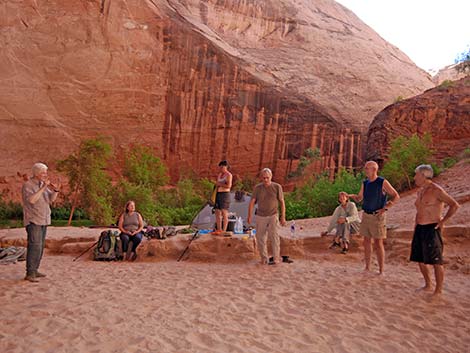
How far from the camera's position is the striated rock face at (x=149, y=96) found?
24.9 meters

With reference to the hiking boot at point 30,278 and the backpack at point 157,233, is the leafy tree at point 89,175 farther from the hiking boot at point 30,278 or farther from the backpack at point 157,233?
the hiking boot at point 30,278

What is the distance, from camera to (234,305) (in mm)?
4625

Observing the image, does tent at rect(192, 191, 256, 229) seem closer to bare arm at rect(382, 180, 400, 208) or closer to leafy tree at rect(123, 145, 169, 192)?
bare arm at rect(382, 180, 400, 208)

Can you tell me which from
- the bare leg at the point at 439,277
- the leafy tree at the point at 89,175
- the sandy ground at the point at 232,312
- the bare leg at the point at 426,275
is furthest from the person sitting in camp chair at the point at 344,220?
the leafy tree at the point at 89,175

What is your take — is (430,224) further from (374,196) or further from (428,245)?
(374,196)

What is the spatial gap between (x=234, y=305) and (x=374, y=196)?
2.77 metres

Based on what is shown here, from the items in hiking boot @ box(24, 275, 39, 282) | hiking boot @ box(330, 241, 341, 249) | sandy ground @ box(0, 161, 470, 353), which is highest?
hiking boot @ box(330, 241, 341, 249)

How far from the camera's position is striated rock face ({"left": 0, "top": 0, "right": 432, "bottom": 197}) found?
24.9 meters

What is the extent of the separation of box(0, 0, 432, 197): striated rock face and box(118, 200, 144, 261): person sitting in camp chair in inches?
722

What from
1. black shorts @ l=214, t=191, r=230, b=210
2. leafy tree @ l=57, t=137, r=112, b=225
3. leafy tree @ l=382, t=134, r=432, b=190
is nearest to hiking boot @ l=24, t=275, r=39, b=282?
black shorts @ l=214, t=191, r=230, b=210

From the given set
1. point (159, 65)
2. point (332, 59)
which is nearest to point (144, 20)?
point (159, 65)

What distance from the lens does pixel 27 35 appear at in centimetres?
2559

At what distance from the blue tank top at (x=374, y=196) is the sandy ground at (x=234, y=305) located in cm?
111

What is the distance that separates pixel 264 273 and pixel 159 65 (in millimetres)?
22972
